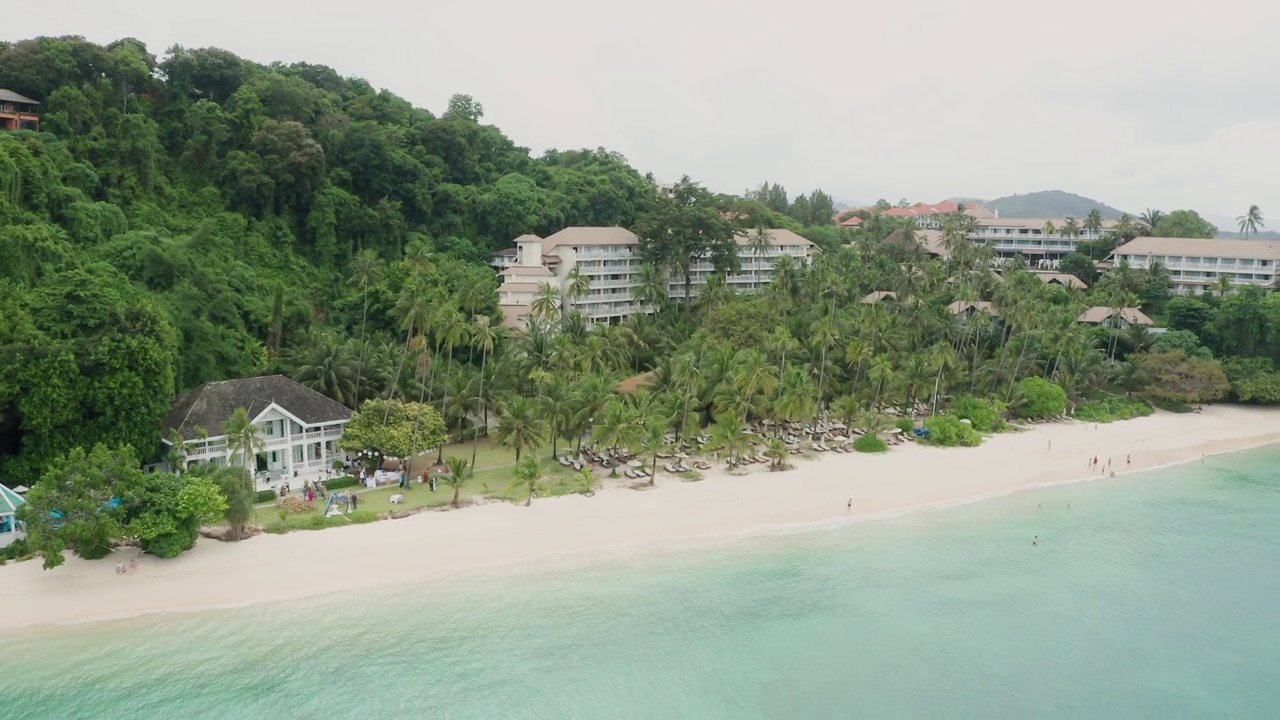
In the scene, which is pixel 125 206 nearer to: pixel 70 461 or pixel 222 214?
pixel 222 214

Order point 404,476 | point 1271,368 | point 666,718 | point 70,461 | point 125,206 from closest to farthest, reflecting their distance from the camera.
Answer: point 666,718, point 70,461, point 404,476, point 125,206, point 1271,368

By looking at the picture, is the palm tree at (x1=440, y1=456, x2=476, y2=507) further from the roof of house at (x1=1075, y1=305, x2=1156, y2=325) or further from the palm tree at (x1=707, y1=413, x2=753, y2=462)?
the roof of house at (x1=1075, y1=305, x2=1156, y2=325)

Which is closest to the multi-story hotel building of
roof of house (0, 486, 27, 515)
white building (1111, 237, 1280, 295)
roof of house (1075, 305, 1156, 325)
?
roof of house (1075, 305, 1156, 325)

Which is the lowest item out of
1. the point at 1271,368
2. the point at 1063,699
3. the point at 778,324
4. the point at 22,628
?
the point at 1063,699

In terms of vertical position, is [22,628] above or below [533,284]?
below

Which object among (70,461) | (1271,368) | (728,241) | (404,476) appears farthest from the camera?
(728,241)

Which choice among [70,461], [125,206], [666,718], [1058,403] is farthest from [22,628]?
[1058,403]

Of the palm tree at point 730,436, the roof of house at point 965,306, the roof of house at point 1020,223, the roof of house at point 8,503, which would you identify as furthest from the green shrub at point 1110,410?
the roof of house at point 8,503
